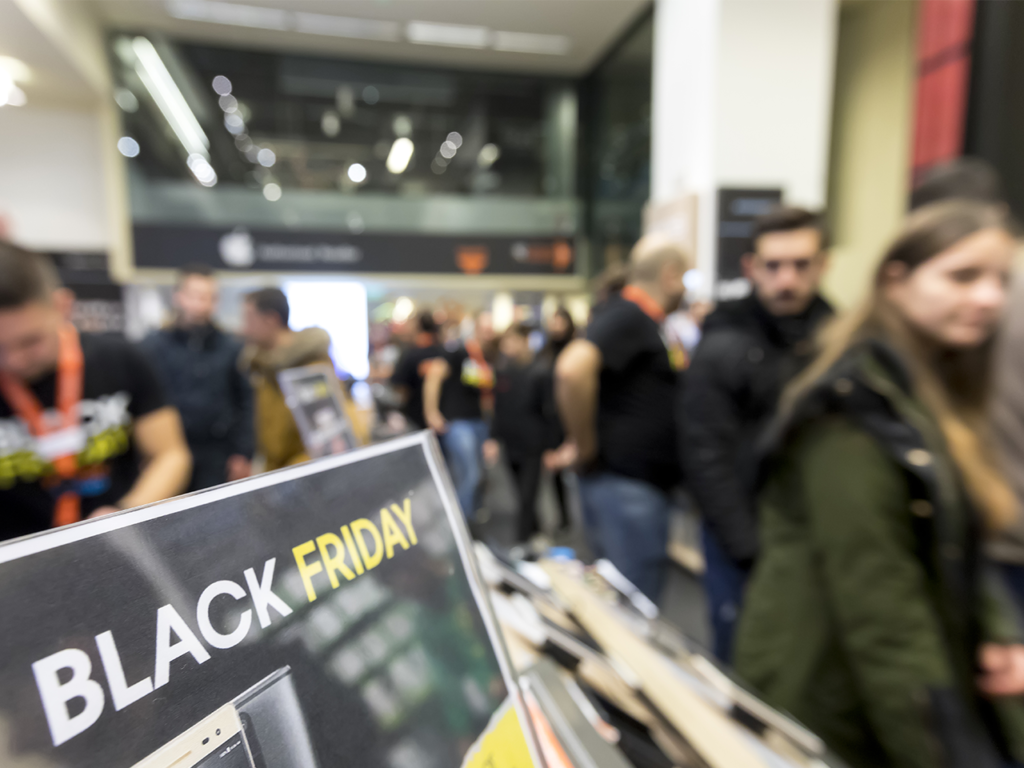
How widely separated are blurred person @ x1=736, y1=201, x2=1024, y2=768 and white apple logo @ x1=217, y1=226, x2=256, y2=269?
5536 mm

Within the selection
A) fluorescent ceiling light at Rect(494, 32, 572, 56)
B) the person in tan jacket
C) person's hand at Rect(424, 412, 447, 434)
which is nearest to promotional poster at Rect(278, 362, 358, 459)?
the person in tan jacket

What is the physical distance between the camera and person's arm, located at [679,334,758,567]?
5.24 feet

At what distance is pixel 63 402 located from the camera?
110 cm

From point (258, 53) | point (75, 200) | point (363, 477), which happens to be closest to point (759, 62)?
point (258, 53)

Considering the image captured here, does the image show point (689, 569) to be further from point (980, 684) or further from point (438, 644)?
point (438, 644)

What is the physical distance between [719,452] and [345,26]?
1.42 m

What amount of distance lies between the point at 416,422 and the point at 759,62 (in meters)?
3.27

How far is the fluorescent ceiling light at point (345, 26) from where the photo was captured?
0.59 meters

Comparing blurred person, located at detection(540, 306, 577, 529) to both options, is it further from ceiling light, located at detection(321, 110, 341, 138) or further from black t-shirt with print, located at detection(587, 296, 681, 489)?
ceiling light, located at detection(321, 110, 341, 138)

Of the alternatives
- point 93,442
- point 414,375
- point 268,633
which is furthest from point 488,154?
point 268,633

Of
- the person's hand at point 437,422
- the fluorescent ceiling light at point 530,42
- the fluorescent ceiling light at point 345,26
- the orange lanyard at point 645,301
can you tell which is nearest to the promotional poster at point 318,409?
the fluorescent ceiling light at point 345,26

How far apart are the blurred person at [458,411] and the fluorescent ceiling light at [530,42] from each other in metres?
2.96

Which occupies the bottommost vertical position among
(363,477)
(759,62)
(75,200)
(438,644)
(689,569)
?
(689,569)

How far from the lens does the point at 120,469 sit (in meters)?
1.22
